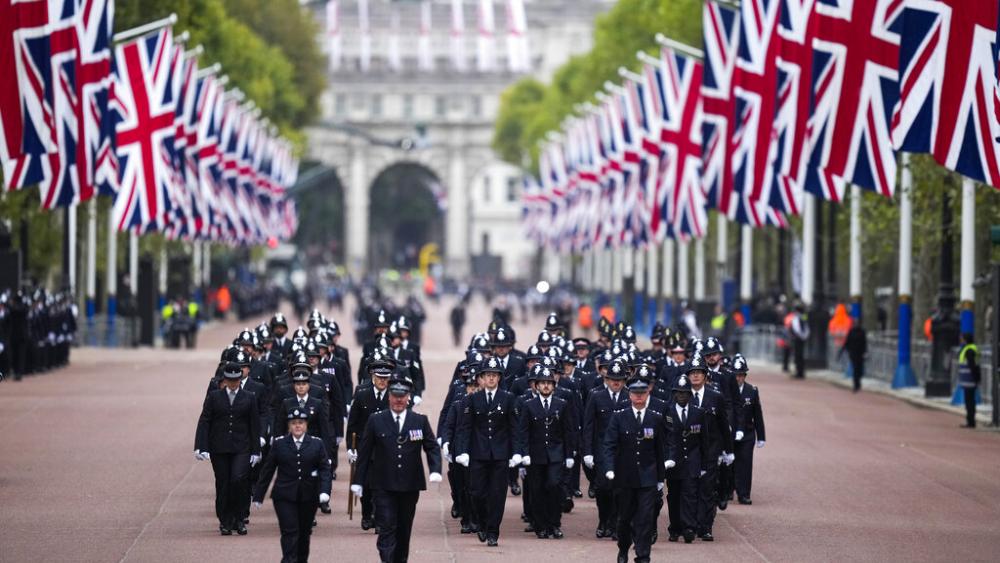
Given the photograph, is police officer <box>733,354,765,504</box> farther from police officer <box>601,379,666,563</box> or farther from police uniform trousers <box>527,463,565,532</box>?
police officer <box>601,379,666,563</box>

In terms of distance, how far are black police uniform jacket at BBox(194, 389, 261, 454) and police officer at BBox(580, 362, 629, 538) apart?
3.22 meters

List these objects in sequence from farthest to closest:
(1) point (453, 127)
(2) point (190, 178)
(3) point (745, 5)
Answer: (1) point (453, 127) < (2) point (190, 178) < (3) point (745, 5)

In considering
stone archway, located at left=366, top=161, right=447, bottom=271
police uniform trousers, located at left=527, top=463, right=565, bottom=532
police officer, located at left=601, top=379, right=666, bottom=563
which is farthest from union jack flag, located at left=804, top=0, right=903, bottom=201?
stone archway, located at left=366, top=161, right=447, bottom=271

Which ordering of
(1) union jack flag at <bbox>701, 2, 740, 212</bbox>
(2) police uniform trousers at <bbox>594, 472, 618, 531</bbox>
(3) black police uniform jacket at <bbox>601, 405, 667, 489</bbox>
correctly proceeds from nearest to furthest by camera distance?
(3) black police uniform jacket at <bbox>601, 405, 667, 489</bbox> < (2) police uniform trousers at <bbox>594, 472, 618, 531</bbox> < (1) union jack flag at <bbox>701, 2, 740, 212</bbox>

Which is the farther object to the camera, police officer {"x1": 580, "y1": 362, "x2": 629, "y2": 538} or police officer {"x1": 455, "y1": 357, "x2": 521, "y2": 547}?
police officer {"x1": 580, "y1": 362, "x2": 629, "y2": 538}

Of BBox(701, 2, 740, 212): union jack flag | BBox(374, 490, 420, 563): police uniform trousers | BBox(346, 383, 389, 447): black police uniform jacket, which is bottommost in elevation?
BBox(374, 490, 420, 563): police uniform trousers

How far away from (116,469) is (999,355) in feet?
47.2

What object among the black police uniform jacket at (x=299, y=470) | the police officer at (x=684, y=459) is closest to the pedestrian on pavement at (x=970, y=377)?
the police officer at (x=684, y=459)

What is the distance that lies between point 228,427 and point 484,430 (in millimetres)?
2459

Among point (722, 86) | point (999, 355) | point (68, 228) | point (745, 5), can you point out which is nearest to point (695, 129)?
point (722, 86)

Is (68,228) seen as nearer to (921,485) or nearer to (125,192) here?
(125,192)

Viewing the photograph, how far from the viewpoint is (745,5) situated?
44.4m

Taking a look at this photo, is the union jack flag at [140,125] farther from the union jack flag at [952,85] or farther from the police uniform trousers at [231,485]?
the police uniform trousers at [231,485]

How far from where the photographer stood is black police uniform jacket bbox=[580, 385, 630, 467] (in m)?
21.7
